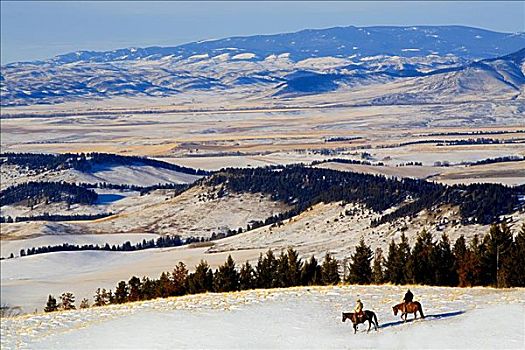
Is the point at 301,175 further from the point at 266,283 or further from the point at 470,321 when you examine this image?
the point at 470,321

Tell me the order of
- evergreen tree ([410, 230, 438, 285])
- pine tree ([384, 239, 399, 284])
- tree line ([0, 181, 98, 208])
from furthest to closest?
tree line ([0, 181, 98, 208])
pine tree ([384, 239, 399, 284])
evergreen tree ([410, 230, 438, 285])

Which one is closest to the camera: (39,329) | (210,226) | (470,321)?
(470,321)

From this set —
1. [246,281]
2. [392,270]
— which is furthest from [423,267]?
[246,281]

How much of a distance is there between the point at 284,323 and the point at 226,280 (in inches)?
716

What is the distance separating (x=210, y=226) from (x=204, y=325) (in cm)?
10753

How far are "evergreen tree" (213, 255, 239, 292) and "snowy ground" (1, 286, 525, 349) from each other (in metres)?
10.4

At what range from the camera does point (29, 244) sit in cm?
12038

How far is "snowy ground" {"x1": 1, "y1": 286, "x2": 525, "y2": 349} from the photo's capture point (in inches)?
994

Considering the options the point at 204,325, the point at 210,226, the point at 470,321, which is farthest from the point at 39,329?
the point at 210,226

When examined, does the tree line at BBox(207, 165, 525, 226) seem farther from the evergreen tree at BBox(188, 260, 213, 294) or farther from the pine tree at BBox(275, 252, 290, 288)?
the evergreen tree at BBox(188, 260, 213, 294)

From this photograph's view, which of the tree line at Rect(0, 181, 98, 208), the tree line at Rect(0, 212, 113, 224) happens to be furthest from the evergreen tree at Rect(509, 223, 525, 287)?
the tree line at Rect(0, 181, 98, 208)

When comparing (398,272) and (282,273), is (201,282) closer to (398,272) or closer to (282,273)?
(282,273)

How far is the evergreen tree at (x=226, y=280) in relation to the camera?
46219 mm

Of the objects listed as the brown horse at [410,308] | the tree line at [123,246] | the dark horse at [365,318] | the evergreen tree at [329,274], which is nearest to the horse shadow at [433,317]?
the brown horse at [410,308]
